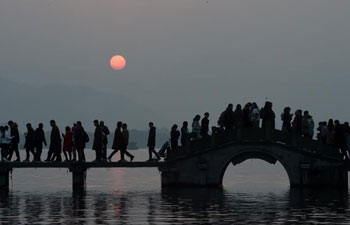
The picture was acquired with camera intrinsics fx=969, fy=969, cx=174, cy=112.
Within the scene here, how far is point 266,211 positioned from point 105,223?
706 cm

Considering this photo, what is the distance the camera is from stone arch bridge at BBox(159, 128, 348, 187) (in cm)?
4669

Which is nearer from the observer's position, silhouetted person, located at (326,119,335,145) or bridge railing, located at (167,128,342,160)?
bridge railing, located at (167,128,342,160)

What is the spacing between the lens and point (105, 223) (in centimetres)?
3145

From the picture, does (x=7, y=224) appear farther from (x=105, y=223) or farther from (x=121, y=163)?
(x=121, y=163)

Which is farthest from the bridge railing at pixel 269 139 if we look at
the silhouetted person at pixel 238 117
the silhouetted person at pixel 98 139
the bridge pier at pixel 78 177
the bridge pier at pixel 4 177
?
the bridge pier at pixel 4 177

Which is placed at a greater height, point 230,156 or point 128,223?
point 230,156

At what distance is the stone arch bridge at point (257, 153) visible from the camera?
46688mm

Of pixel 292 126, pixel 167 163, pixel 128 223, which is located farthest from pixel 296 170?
pixel 128 223

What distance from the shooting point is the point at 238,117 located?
154 feet

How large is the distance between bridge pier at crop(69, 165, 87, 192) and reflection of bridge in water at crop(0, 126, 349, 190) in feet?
1.18

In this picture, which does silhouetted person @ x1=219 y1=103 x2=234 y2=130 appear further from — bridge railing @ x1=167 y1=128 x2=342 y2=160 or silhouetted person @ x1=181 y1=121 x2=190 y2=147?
silhouetted person @ x1=181 y1=121 x2=190 y2=147

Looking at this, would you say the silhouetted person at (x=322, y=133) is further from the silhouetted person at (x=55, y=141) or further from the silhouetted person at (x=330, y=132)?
the silhouetted person at (x=55, y=141)

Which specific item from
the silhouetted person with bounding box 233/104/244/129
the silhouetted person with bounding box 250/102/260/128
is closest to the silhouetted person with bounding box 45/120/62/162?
the silhouetted person with bounding box 233/104/244/129

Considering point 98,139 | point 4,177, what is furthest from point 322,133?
point 4,177
